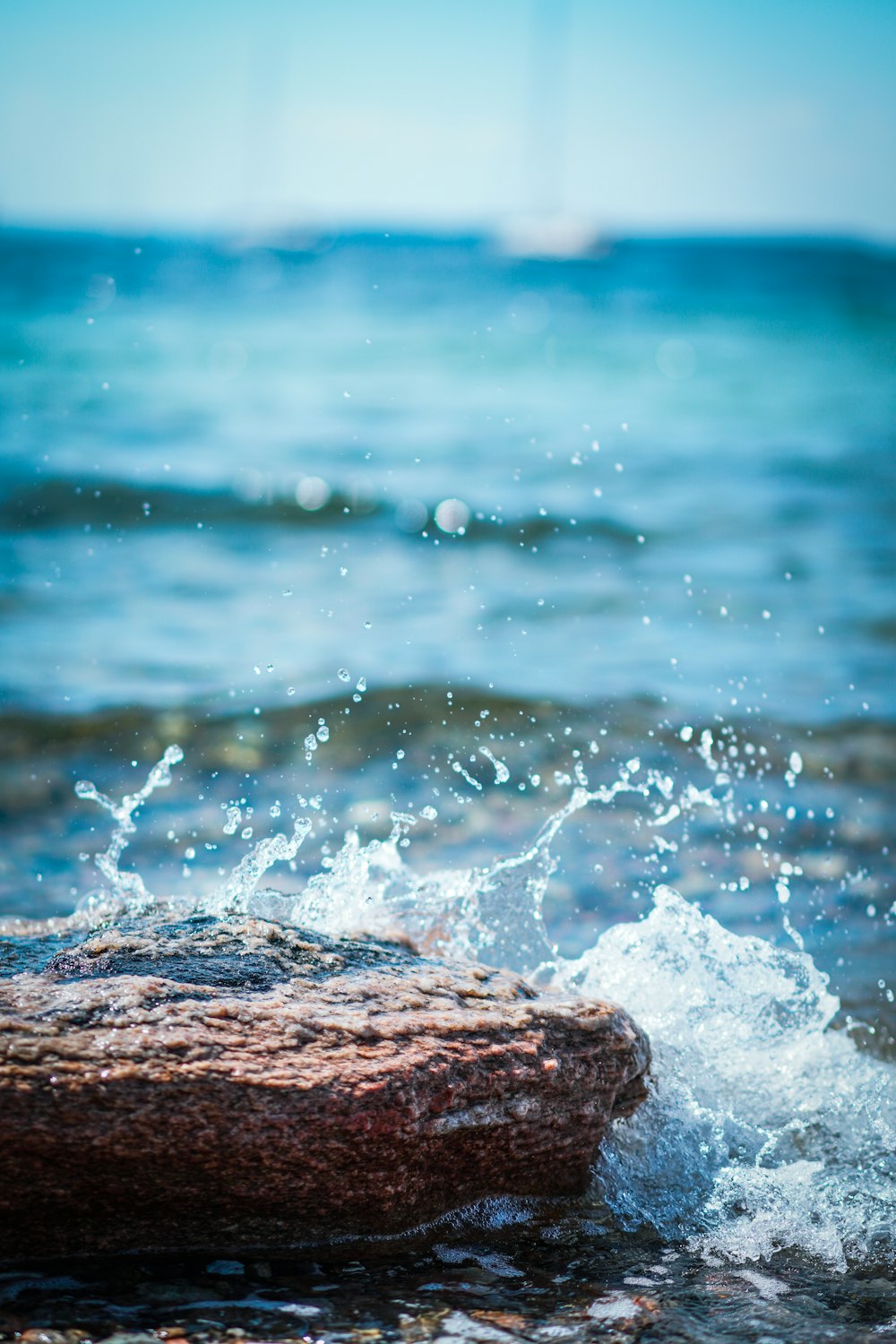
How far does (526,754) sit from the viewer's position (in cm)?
535

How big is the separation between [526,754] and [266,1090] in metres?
3.32

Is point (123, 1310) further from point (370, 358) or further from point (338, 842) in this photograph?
point (370, 358)

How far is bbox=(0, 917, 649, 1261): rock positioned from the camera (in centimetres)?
203

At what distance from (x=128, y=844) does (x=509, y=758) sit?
5.49ft

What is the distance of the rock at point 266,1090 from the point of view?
80.0 inches

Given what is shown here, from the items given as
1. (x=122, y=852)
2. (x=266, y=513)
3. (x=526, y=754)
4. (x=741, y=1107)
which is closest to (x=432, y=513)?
(x=266, y=513)

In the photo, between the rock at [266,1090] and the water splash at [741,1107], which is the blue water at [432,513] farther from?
the rock at [266,1090]

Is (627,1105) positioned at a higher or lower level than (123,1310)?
higher

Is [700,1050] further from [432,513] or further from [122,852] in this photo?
[432,513]

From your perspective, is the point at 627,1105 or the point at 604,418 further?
the point at 604,418

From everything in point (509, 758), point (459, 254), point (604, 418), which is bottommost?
point (509, 758)

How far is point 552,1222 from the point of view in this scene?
241 cm

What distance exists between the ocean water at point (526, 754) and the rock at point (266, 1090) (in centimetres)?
10

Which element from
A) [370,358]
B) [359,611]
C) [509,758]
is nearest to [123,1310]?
[509,758]
